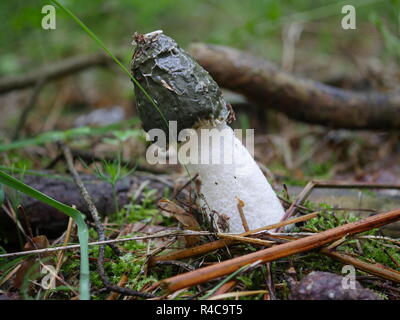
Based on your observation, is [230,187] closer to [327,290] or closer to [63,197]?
[327,290]

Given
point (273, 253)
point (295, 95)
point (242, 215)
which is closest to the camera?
point (273, 253)

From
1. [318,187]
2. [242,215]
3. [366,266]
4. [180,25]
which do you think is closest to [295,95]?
[318,187]

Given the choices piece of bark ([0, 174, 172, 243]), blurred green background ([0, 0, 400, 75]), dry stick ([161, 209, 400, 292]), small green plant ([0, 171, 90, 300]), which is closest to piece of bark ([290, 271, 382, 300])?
dry stick ([161, 209, 400, 292])

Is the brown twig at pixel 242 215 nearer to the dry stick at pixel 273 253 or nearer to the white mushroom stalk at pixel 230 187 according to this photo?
the white mushroom stalk at pixel 230 187

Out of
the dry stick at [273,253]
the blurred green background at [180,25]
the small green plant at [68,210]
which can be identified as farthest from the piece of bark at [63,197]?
the blurred green background at [180,25]

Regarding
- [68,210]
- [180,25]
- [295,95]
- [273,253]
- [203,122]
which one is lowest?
[273,253]
